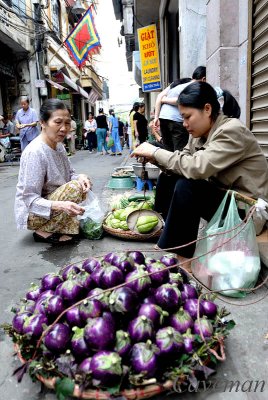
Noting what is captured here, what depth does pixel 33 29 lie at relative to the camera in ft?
48.2

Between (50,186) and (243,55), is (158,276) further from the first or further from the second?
(243,55)

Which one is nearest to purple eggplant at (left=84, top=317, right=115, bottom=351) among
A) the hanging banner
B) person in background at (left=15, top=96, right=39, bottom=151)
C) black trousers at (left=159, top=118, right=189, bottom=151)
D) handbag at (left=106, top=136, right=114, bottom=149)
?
black trousers at (left=159, top=118, right=189, bottom=151)

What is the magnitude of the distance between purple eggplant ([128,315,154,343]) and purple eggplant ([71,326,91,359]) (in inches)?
7.7

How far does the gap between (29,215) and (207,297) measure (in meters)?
2.14

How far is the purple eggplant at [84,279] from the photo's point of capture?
1772mm

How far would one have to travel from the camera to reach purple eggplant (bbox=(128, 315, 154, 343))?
146 centimetres

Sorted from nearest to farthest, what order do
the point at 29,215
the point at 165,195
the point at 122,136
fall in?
1. the point at 165,195
2. the point at 29,215
3. the point at 122,136

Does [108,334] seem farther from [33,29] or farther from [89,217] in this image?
[33,29]

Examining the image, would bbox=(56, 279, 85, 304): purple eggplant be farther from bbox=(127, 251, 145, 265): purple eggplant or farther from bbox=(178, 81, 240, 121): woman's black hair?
bbox=(178, 81, 240, 121): woman's black hair

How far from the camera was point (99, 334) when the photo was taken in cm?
141

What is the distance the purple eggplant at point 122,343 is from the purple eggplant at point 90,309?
14 cm

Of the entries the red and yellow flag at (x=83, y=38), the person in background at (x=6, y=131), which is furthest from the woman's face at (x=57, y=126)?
the red and yellow flag at (x=83, y=38)

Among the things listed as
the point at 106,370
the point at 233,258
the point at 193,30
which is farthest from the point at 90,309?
the point at 193,30

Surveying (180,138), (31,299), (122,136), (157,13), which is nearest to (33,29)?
(157,13)
